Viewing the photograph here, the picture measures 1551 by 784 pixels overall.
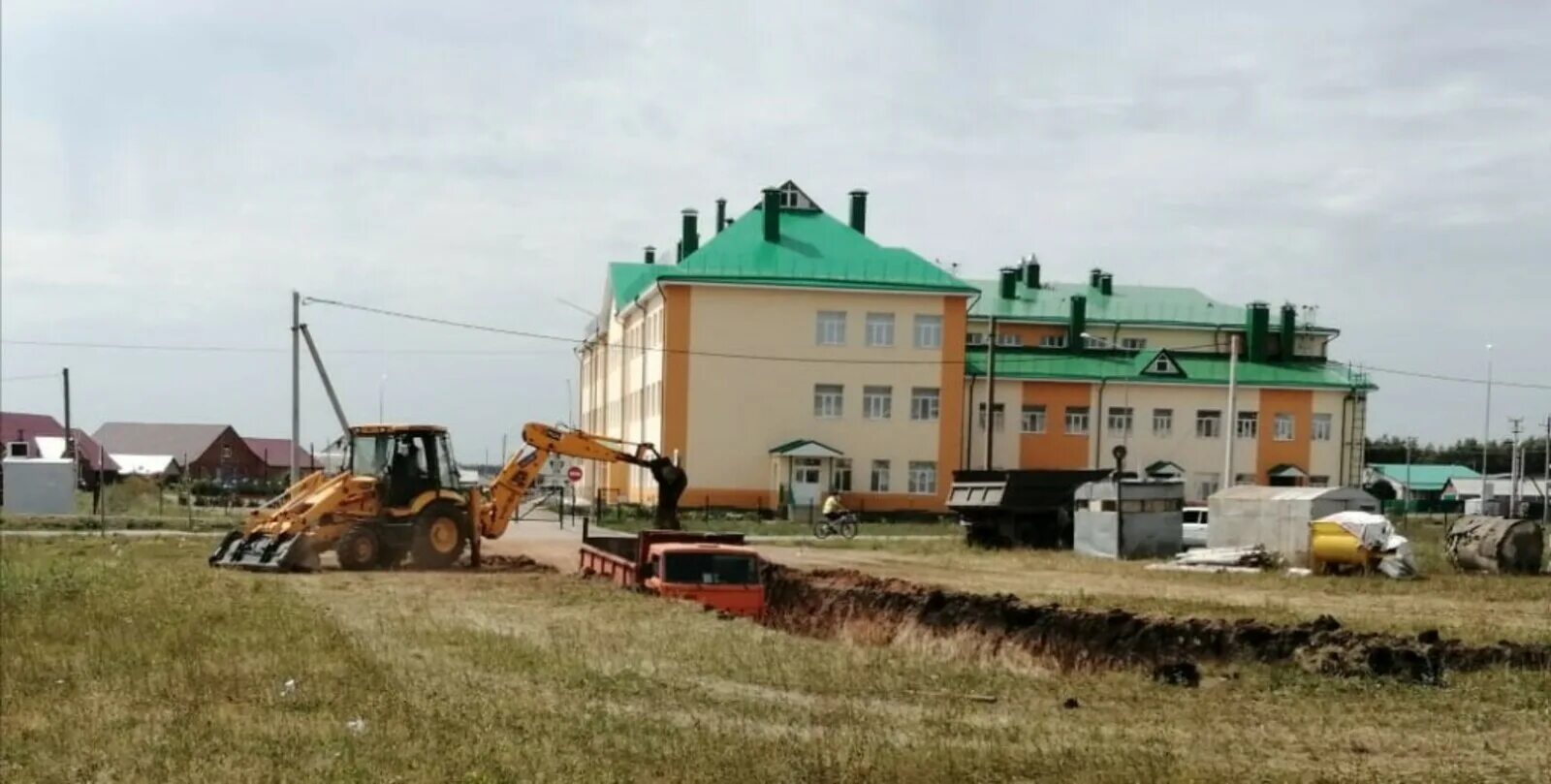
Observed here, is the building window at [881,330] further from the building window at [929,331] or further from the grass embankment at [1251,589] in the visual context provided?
the grass embankment at [1251,589]

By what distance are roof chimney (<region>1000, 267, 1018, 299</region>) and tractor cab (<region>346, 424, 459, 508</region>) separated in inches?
1966

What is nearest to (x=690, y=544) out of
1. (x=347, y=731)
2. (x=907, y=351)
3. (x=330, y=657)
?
(x=330, y=657)

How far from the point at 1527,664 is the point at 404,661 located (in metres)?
10.4

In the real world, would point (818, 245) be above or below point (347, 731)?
above

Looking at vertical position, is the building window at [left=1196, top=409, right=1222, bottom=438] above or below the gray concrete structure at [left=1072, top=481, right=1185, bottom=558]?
above

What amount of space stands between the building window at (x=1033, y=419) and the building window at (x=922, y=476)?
615 centimetres

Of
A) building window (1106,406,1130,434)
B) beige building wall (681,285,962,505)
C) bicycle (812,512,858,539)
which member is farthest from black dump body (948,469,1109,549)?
building window (1106,406,1130,434)

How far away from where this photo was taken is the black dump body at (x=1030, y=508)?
3941 cm

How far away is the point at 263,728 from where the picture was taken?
12172mm

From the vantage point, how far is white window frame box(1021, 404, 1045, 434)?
215ft

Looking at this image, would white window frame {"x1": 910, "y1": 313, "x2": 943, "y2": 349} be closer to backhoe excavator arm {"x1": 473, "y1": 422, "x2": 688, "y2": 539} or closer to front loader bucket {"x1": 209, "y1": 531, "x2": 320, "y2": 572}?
backhoe excavator arm {"x1": 473, "y1": 422, "x2": 688, "y2": 539}

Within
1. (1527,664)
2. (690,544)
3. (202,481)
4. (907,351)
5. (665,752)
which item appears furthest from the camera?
(202,481)

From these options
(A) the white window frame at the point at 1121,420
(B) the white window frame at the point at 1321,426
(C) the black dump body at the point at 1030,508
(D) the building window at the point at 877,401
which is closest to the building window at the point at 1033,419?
(A) the white window frame at the point at 1121,420

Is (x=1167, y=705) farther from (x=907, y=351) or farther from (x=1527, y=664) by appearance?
Answer: (x=907, y=351)
